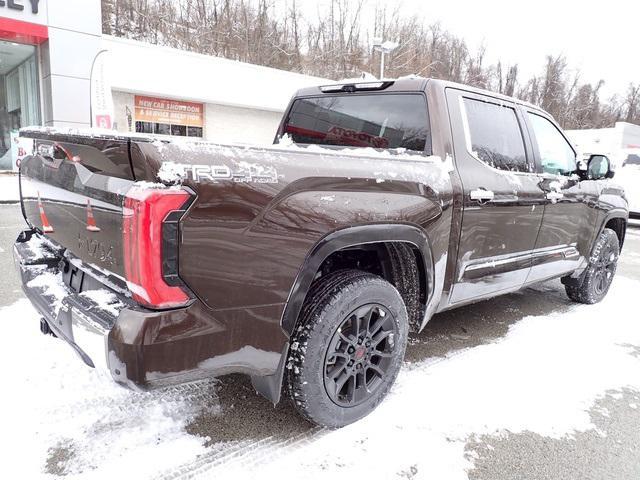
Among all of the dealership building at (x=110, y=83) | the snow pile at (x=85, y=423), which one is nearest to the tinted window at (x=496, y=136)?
the snow pile at (x=85, y=423)

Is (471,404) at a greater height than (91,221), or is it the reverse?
(91,221)

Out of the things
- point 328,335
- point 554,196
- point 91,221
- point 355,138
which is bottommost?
point 328,335

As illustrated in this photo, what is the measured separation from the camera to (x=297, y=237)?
1.97m

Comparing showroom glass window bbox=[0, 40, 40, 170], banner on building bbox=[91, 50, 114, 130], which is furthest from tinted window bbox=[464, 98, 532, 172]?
showroom glass window bbox=[0, 40, 40, 170]

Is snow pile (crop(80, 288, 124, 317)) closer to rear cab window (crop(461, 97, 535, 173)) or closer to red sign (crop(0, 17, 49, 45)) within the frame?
rear cab window (crop(461, 97, 535, 173))

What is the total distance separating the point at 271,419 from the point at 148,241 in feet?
4.39

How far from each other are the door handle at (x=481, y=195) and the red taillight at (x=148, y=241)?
73.8 inches

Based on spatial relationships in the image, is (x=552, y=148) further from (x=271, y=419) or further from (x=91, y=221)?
(x=91, y=221)

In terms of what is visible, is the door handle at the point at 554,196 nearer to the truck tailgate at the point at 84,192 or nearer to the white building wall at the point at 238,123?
the truck tailgate at the point at 84,192

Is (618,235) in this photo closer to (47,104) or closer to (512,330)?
(512,330)

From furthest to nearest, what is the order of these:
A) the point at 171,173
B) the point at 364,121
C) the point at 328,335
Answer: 1. the point at 364,121
2. the point at 328,335
3. the point at 171,173

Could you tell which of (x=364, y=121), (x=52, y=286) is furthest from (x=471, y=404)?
(x=52, y=286)

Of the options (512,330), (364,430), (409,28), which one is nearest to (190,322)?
(364,430)

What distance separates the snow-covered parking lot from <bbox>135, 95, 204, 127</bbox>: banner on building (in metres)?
14.1
